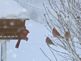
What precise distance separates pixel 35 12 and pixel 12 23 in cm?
1086

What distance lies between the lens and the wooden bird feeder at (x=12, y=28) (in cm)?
618

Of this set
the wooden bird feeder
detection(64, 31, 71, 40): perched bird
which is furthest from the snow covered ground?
detection(64, 31, 71, 40): perched bird

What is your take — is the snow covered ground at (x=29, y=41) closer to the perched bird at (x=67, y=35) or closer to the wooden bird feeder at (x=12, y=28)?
the wooden bird feeder at (x=12, y=28)

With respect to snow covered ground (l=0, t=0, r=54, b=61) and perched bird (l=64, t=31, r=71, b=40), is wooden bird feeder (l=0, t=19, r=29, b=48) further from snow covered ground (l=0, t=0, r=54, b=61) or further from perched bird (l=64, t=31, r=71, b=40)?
perched bird (l=64, t=31, r=71, b=40)

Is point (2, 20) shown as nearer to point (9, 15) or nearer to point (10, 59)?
point (9, 15)

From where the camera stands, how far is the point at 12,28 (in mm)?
6219

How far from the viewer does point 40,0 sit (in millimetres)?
19984

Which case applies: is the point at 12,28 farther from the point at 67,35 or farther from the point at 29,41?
the point at 29,41

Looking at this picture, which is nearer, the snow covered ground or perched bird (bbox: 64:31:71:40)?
perched bird (bbox: 64:31:71:40)

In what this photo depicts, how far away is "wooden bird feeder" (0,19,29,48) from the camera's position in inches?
243

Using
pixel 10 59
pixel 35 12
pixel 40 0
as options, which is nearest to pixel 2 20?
pixel 10 59

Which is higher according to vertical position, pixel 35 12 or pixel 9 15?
pixel 9 15

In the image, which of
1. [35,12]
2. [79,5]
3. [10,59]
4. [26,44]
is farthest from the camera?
[35,12]

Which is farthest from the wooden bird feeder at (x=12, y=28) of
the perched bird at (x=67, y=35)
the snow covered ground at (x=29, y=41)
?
the perched bird at (x=67, y=35)
